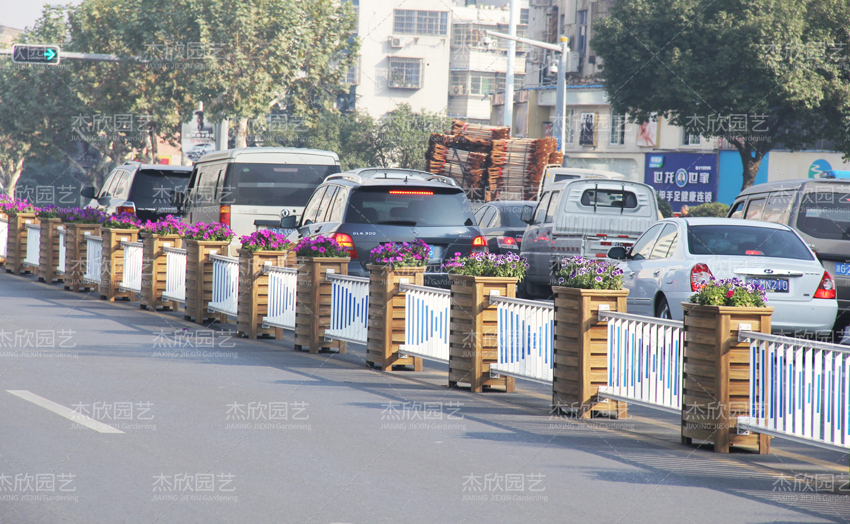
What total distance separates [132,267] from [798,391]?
1345 centimetres

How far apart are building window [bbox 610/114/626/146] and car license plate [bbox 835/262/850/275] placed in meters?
44.6

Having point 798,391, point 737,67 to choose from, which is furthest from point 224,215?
point 737,67

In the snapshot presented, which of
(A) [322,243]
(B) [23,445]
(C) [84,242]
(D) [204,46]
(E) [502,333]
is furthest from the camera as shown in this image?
(D) [204,46]

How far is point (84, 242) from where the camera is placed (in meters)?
20.6

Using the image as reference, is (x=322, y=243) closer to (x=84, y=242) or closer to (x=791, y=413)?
(x=791, y=413)

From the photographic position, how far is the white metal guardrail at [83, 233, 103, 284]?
64.3ft

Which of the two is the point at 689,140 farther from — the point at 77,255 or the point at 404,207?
the point at 404,207

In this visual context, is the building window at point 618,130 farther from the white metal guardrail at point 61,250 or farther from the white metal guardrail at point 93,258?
the white metal guardrail at point 93,258

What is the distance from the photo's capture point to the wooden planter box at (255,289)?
1412 centimetres

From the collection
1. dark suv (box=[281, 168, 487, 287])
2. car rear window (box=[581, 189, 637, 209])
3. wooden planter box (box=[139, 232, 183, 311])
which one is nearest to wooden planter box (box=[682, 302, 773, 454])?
dark suv (box=[281, 168, 487, 287])

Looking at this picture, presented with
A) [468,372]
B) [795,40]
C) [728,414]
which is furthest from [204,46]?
[728,414]

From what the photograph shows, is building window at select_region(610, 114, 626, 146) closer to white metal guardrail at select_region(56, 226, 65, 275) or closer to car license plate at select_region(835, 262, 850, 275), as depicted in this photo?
white metal guardrail at select_region(56, 226, 65, 275)

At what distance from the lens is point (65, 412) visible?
8.40 metres

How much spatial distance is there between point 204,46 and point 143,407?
1422 inches
